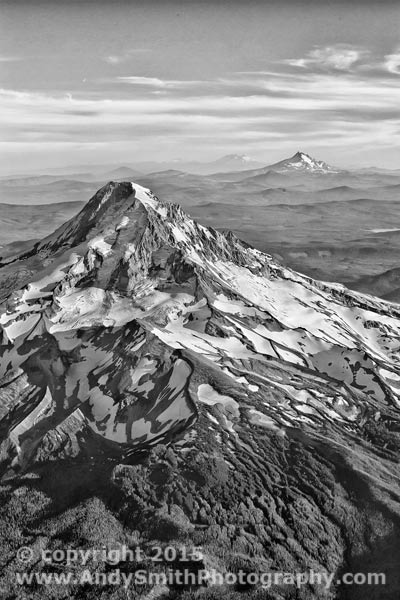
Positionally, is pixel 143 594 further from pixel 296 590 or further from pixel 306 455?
pixel 306 455

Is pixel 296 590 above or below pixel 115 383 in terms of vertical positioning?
below

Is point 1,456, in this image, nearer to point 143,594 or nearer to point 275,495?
point 143,594

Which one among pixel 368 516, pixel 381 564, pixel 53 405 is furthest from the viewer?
pixel 53 405

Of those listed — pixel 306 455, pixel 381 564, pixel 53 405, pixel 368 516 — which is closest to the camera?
pixel 381 564

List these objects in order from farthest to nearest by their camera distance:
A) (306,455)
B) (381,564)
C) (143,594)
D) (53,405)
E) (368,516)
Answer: (53,405) → (306,455) → (368,516) → (381,564) → (143,594)

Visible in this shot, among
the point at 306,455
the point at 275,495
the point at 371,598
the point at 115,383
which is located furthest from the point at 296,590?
the point at 115,383

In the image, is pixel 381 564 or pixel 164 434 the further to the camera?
pixel 164 434

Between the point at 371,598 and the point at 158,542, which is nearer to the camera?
the point at 371,598

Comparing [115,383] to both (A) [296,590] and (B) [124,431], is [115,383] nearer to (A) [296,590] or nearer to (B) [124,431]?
(B) [124,431]

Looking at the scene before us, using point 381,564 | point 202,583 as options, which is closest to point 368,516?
point 381,564

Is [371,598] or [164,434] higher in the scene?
[164,434]
